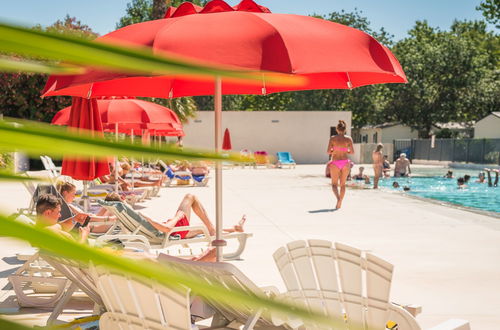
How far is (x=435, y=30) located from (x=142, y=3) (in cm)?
2955

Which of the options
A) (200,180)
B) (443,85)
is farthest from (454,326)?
(443,85)

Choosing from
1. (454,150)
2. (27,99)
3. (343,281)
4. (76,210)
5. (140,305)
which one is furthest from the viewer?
(454,150)

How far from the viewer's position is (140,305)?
3.13 meters

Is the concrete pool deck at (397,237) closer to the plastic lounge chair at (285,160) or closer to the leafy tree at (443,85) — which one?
the plastic lounge chair at (285,160)

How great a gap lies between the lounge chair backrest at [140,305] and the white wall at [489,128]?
48520 mm

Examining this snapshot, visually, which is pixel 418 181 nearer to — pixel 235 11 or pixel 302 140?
pixel 302 140

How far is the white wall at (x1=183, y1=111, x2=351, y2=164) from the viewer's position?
41656mm

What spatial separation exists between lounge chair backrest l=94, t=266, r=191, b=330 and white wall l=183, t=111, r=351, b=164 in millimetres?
37548

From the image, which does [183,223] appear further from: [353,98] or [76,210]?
[353,98]

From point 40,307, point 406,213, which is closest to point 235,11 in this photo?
point 40,307

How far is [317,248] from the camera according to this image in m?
3.87

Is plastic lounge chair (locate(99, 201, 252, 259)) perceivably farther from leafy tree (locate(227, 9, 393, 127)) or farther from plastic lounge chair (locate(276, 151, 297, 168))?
leafy tree (locate(227, 9, 393, 127))

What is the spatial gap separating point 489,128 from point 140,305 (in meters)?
49.8

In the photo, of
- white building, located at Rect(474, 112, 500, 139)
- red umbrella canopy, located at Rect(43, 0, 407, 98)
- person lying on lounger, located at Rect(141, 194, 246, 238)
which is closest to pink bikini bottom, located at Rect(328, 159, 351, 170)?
person lying on lounger, located at Rect(141, 194, 246, 238)
